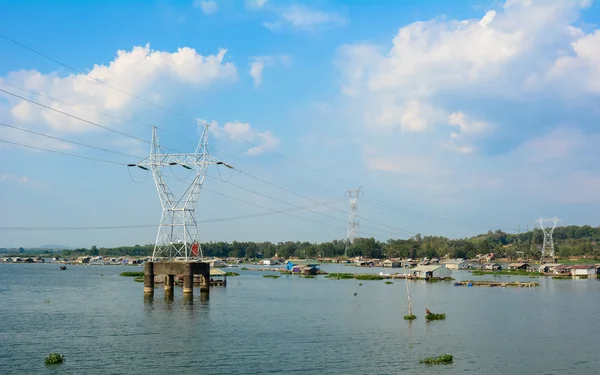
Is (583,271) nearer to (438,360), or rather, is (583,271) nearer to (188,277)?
(188,277)

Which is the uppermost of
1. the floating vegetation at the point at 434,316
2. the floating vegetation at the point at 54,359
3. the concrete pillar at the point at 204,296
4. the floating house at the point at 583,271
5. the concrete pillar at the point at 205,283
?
the concrete pillar at the point at 205,283

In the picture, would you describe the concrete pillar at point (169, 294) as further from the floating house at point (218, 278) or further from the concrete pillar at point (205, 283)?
the floating house at point (218, 278)

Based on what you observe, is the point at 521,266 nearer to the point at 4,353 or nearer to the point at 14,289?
the point at 14,289

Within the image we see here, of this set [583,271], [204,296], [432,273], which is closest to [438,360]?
[204,296]

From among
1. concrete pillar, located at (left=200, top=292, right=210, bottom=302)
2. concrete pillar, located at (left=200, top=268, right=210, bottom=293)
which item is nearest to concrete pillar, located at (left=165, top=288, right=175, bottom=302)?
concrete pillar, located at (left=200, top=292, right=210, bottom=302)

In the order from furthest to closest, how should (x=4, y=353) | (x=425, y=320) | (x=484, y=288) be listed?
(x=484, y=288), (x=425, y=320), (x=4, y=353)

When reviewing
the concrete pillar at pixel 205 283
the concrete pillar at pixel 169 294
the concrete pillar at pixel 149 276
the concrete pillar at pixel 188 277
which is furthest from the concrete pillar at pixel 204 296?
the concrete pillar at pixel 149 276

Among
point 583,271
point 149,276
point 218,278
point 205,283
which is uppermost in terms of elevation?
point 149,276

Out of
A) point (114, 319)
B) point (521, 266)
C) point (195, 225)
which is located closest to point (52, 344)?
point (114, 319)

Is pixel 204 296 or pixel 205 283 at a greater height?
pixel 205 283
